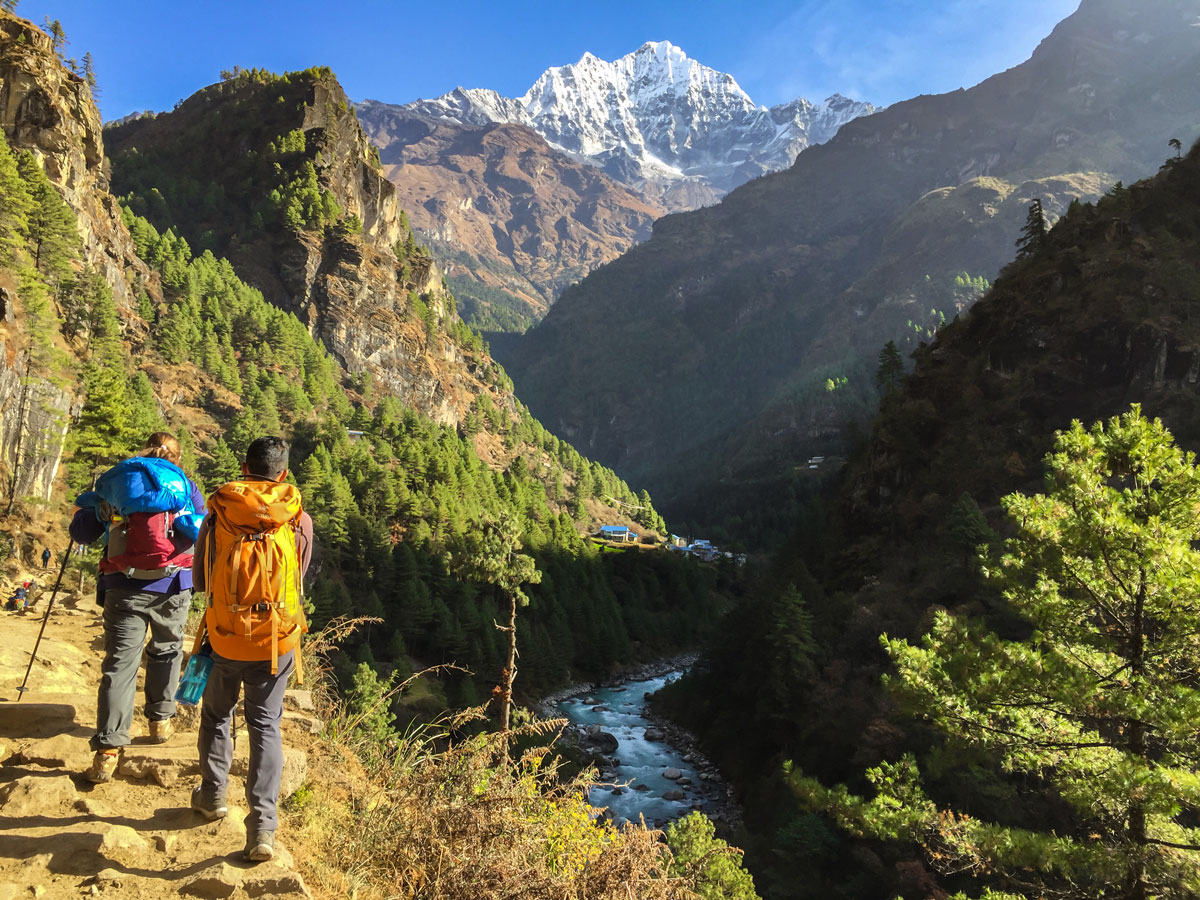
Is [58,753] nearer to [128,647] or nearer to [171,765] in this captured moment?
[171,765]

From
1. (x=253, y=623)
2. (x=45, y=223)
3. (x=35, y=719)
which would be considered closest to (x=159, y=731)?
(x=35, y=719)

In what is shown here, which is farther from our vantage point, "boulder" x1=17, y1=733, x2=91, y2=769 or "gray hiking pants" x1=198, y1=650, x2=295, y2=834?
"boulder" x1=17, y1=733, x2=91, y2=769

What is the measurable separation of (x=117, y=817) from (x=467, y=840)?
91.9 inches

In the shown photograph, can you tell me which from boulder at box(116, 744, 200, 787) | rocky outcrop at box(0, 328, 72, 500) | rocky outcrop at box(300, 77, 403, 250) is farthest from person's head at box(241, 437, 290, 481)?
rocky outcrop at box(300, 77, 403, 250)

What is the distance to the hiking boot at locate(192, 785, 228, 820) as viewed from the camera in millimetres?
4219

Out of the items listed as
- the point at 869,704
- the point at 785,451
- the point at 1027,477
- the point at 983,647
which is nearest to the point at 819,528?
the point at 1027,477

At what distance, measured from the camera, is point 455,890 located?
3.93 meters

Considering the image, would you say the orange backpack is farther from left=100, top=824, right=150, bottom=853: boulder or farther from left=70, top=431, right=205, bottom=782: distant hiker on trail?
left=100, top=824, right=150, bottom=853: boulder

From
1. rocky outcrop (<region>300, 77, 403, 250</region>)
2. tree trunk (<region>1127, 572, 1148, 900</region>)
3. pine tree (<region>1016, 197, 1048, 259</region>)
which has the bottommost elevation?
tree trunk (<region>1127, 572, 1148, 900</region>)

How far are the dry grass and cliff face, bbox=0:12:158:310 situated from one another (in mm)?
76981

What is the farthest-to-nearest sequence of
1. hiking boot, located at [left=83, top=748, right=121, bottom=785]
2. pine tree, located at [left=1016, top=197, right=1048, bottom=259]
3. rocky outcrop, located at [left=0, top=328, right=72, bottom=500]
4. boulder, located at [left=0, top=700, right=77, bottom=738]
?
pine tree, located at [left=1016, top=197, right=1048, bottom=259], rocky outcrop, located at [left=0, top=328, right=72, bottom=500], boulder, located at [left=0, top=700, right=77, bottom=738], hiking boot, located at [left=83, top=748, right=121, bottom=785]

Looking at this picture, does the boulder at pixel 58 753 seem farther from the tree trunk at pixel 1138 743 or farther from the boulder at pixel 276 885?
the tree trunk at pixel 1138 743

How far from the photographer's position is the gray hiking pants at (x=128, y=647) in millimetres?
4598

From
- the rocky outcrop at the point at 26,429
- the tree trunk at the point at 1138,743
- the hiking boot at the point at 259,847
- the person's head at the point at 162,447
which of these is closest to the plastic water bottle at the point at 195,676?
the hiking boot at the point at 259,847
